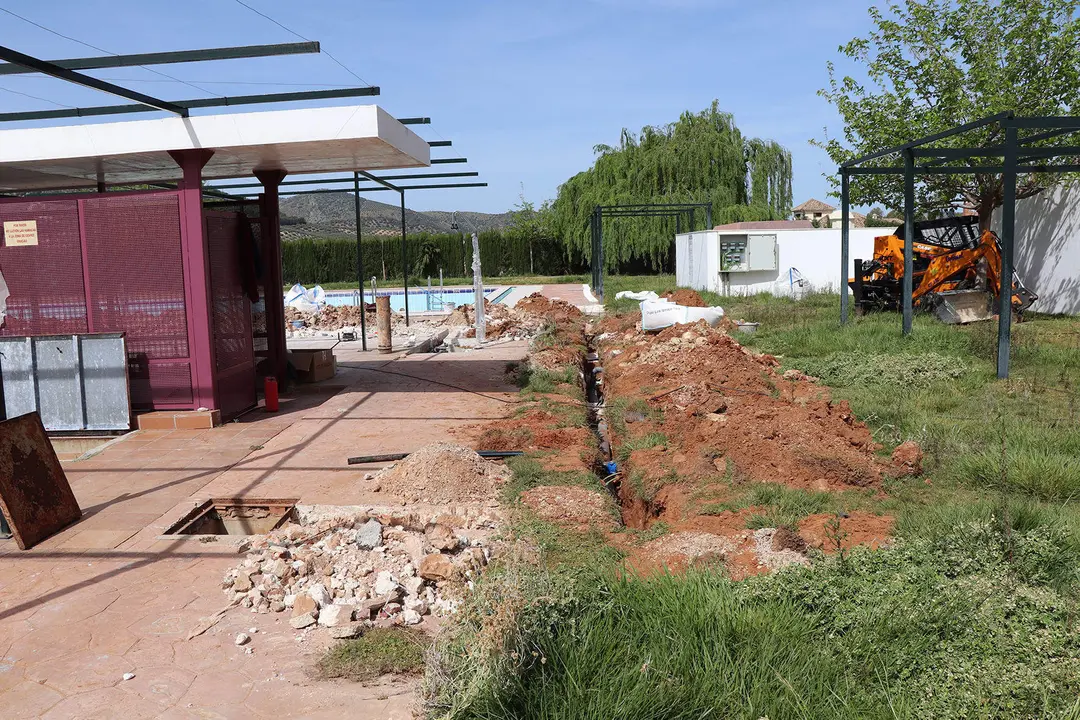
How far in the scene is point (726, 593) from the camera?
3.89 meters

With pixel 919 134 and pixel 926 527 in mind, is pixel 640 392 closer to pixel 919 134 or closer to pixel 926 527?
pixel 926 527

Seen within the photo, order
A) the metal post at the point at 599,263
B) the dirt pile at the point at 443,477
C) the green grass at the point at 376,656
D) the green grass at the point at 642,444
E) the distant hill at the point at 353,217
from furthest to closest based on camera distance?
the distant hill at the point at 353,217 → the metal post at the point at 599,263 → the green grass at the point at 642,444 → the dirt pile at the point at 443,477 → the green grass at the point at 376,656

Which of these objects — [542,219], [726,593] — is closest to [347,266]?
[542,219]

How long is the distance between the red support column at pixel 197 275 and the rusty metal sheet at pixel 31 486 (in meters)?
2.92

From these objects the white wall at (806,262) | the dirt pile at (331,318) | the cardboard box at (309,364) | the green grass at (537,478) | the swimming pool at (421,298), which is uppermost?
the white wall at (806,262)

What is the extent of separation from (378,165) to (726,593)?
8.21 metres

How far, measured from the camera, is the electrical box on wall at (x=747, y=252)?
22.6 metres

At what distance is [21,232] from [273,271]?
9.78ft

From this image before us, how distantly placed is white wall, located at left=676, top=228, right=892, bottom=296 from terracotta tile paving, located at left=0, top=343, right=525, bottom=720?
1532 centimetres

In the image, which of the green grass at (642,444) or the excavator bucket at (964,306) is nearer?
the green grass at (642,444)

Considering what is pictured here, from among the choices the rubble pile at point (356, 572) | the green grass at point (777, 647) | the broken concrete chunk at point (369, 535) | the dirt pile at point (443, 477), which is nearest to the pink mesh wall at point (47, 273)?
the dirt pile at point (443, 477)

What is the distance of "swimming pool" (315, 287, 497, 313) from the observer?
27266mm

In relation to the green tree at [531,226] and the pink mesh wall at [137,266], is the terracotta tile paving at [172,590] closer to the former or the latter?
the pink mesh wall at [137,266]

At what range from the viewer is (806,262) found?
22859 mm
